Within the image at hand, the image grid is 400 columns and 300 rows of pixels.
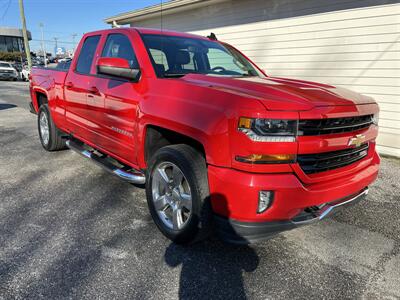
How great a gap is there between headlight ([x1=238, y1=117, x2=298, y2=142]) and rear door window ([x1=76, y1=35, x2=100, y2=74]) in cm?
278

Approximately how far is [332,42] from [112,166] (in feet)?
18.4

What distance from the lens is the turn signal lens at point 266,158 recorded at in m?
2.13

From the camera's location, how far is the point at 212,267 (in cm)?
258

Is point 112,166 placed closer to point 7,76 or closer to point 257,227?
point 257,227

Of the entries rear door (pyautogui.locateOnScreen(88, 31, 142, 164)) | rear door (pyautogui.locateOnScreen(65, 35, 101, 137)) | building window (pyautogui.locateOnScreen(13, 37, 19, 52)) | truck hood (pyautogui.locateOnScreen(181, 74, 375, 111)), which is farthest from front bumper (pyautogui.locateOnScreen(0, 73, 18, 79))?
building window (pyautogui.locateOnScreen(13, 37, 19, 52))

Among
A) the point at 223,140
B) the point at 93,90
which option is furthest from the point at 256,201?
the point at 93,90

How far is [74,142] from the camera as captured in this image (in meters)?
4.73

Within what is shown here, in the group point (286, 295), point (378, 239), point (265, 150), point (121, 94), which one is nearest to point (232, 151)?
point (265, 150)

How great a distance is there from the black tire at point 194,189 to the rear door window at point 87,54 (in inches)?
83.4

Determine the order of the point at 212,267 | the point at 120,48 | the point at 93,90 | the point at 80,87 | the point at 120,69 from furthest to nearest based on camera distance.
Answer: the point at 80,87
the point at 93,90
the point at 120,48
the point at 120,69
the point at 212,267

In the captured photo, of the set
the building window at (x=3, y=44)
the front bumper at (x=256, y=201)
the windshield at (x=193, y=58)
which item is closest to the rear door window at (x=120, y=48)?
the windshield at (x=193, y=58)

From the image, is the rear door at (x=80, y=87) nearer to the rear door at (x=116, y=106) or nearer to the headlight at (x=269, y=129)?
the rear door at (x=116, y=106)

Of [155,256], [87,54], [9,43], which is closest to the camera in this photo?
[155,256]

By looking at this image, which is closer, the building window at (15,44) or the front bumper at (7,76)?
the front bumper at (7,76)
